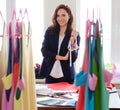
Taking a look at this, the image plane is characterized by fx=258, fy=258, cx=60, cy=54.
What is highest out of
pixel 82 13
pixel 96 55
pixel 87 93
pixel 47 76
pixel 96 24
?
pixel 82 13

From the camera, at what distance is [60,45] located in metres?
3.17

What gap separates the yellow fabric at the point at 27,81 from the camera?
114 centimetres

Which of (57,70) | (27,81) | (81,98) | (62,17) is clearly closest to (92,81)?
(81,98)

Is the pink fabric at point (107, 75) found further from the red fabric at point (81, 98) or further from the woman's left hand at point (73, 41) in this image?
the woman's left hand at point (73, 41)

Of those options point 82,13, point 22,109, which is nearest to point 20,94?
point 22,109

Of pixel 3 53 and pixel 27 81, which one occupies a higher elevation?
pixel 3 53

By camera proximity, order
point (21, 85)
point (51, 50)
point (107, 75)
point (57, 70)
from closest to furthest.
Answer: point (21, 85) < point (107, 75) < point (57, 70) < point (51, 50)

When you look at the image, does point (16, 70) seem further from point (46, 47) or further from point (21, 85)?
point (46, 47)

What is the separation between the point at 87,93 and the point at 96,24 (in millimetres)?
330

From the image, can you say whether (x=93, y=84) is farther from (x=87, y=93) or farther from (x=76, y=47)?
(x=76, y=47)

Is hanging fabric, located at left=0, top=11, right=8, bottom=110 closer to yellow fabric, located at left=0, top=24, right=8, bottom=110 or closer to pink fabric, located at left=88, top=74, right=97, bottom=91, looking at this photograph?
yellow fabric, located at left=0, top=24, right=8, bottom=110

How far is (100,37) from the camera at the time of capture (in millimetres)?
1222

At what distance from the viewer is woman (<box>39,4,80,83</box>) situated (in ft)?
10.1

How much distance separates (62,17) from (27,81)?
2.02 metres
